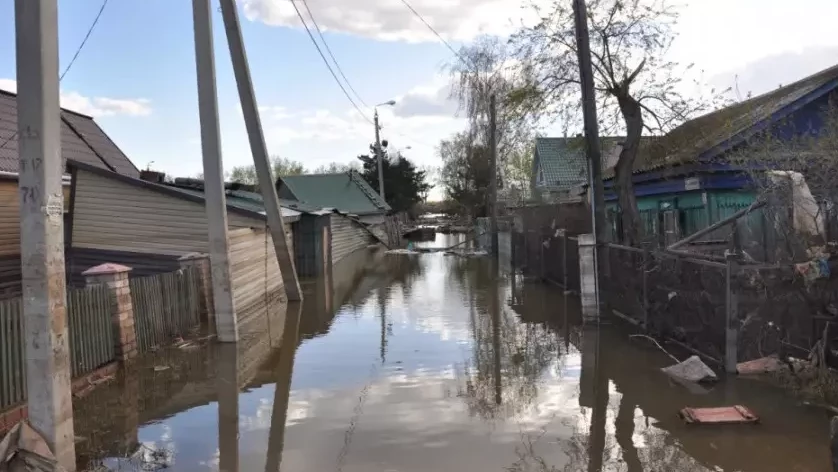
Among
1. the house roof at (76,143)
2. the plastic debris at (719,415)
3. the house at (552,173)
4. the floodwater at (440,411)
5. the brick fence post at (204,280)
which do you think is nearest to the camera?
the floodwater at (440,411)

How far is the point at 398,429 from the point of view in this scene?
6340 mm

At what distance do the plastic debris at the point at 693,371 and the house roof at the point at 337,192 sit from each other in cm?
3673

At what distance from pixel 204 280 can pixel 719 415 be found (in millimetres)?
9065

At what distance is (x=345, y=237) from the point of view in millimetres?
33906

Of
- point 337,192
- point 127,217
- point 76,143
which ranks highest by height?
point 76,143

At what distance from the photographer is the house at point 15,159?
13.0 metres

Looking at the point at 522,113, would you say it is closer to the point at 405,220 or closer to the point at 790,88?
the point at 790,88

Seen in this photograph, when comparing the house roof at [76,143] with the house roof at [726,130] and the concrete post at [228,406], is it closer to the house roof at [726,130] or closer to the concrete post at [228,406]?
the concrete post at [228,406]

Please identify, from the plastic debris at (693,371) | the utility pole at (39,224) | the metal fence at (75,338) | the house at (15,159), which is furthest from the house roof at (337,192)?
the utility pole at (39,224)

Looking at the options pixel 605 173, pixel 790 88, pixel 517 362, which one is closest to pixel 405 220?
pixel 605 173

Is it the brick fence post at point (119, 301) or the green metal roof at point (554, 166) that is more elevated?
the green metal roof at point (554, 166)

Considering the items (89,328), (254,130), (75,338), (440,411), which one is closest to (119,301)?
(89,328)

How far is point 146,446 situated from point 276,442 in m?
1.14

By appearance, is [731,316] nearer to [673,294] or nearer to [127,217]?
[673,294]
